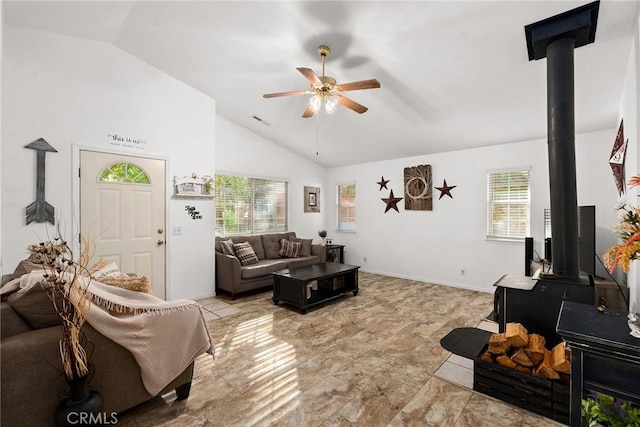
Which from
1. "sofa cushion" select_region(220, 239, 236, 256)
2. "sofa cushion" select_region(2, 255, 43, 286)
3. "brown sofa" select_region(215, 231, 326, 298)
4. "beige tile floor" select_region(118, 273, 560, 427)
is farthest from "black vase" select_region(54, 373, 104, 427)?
"sofa cushion" select_region(220, 239, 236, 256)

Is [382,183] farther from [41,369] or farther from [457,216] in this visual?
[41,369]

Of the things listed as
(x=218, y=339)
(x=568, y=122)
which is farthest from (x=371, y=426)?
(x=568, y=122)

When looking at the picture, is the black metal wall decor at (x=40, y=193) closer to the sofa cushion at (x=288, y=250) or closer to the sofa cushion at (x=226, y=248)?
the sofa cushion at (x=226, y=248)

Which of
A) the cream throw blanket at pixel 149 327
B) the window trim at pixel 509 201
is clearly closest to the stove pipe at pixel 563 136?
the window trim at pixel 509 201

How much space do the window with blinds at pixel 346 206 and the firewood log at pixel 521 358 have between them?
482 cm

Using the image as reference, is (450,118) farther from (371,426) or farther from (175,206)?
(175,206)

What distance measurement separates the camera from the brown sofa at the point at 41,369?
148cm

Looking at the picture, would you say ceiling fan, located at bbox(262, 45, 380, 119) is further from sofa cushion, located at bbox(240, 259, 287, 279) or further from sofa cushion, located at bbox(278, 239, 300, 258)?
sofa cushion, located at bbox(278, 239, 300, 258)

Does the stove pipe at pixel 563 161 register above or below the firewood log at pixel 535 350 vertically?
above

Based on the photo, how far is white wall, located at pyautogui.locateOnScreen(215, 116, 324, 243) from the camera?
5375 mm

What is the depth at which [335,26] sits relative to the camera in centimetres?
269

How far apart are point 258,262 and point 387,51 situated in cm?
375

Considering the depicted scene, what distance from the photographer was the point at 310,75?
2582 millimetres

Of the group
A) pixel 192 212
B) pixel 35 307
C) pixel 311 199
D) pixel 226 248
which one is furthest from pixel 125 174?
pixel 311 199
